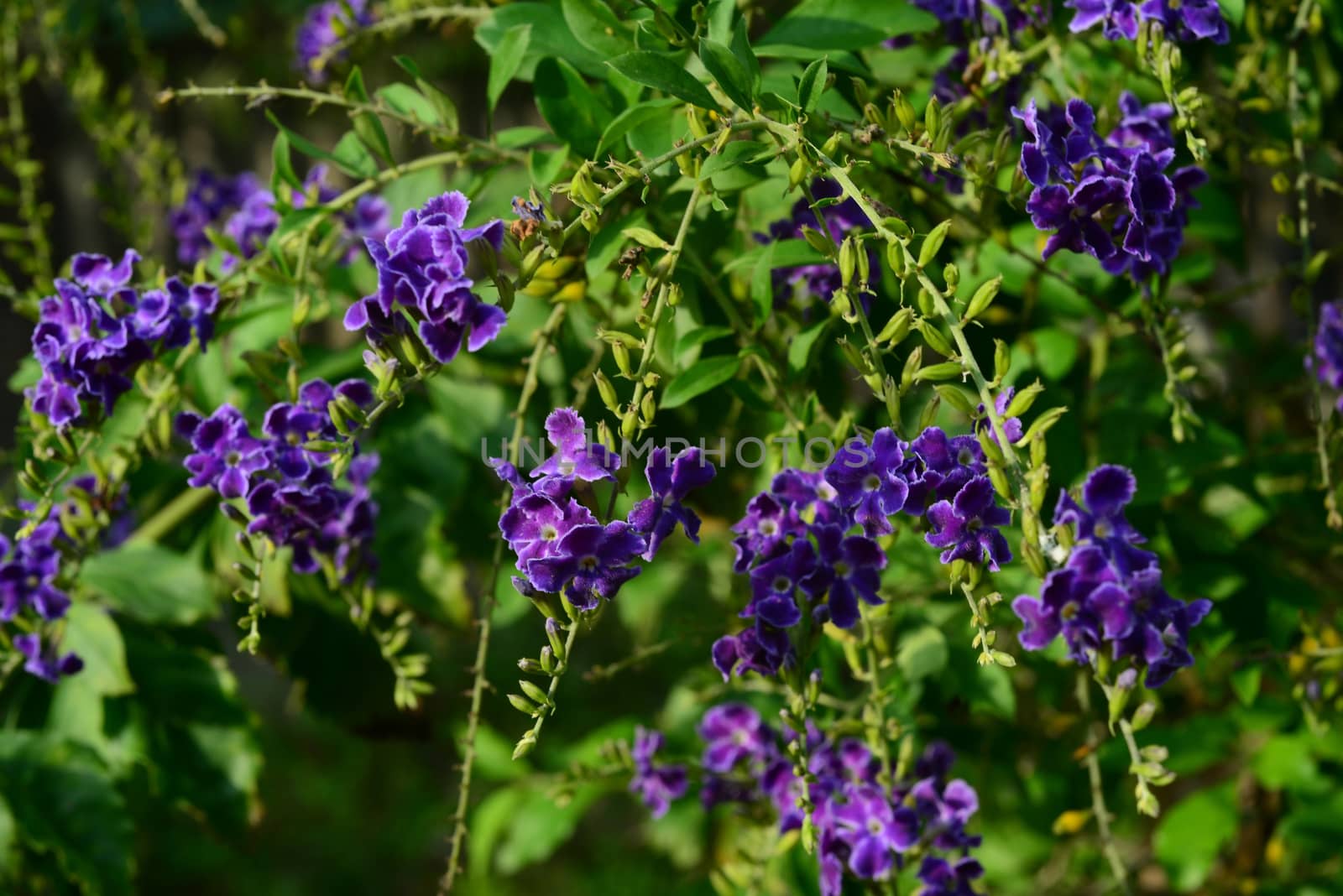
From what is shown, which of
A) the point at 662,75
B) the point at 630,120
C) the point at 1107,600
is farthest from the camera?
the point at 630,120

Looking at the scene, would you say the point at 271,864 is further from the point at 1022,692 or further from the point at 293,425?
the point at 293,425

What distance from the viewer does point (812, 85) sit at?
125 cm

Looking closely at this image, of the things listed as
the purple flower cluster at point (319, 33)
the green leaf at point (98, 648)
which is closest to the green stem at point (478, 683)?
the green leaf at point (98, 648)

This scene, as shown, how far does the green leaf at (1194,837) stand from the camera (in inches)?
75.9

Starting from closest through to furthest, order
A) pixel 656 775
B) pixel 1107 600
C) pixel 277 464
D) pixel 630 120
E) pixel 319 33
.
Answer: pixel 1107 600, pixel 630 120, pixel 277 464, pixel 656 775, pixel 319 33

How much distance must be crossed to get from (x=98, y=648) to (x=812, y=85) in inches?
51.0

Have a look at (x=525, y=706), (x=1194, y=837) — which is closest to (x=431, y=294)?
(x=525, y=706)

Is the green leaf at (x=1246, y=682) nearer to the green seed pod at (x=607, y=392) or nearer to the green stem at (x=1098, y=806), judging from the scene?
the green stem at (x=1098, y=806)

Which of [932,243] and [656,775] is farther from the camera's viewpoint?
[656,775]

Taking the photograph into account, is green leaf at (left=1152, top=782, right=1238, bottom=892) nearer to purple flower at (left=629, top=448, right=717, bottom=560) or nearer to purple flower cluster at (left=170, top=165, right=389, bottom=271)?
purple flower at (left=629, top=448, right=717, bottom=560)

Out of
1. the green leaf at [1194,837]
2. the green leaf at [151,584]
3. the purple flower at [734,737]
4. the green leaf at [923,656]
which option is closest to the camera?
the green leaf at [923,656]

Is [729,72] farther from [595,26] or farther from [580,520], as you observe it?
[580,520]

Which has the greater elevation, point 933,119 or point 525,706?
point 933,119

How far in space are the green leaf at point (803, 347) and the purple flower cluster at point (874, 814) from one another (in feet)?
1.37
